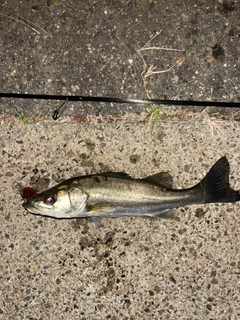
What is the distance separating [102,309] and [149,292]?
42cm

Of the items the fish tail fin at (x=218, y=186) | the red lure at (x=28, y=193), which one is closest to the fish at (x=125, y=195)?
the fish tail fin at (x=218, y=186)

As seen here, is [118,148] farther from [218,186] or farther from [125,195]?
[218,186]

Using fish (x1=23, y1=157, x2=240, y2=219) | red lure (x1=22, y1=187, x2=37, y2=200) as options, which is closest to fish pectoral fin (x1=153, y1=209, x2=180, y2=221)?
fish (x1=23, y1=157, x2=240, y2=219)

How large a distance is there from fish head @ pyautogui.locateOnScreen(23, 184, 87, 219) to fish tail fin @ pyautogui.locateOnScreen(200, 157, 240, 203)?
971 mm

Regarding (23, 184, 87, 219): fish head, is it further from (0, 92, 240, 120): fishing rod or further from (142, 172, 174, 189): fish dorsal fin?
(0, 92, 240, 120): fishing rod

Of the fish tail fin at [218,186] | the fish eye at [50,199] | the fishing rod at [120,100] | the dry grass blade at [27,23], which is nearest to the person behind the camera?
the fish eye at [50,199]

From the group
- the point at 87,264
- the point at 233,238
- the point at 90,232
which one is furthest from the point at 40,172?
the point at 233,238

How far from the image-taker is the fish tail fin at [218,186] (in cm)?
312

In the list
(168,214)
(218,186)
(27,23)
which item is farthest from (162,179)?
(27,23)

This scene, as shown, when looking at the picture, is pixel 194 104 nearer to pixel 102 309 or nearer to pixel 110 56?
pixel 110 56

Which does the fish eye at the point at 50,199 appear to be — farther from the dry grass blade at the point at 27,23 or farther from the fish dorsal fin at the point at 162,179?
the dry grass blade at the point at 27,23

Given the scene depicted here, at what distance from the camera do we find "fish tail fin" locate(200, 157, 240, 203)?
3.12 meters

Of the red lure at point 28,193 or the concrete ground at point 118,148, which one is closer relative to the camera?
the red lure at point 28,193

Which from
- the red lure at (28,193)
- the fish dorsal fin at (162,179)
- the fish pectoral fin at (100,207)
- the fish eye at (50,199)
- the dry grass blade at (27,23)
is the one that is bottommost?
the fish dorsal fin at (162,179)
